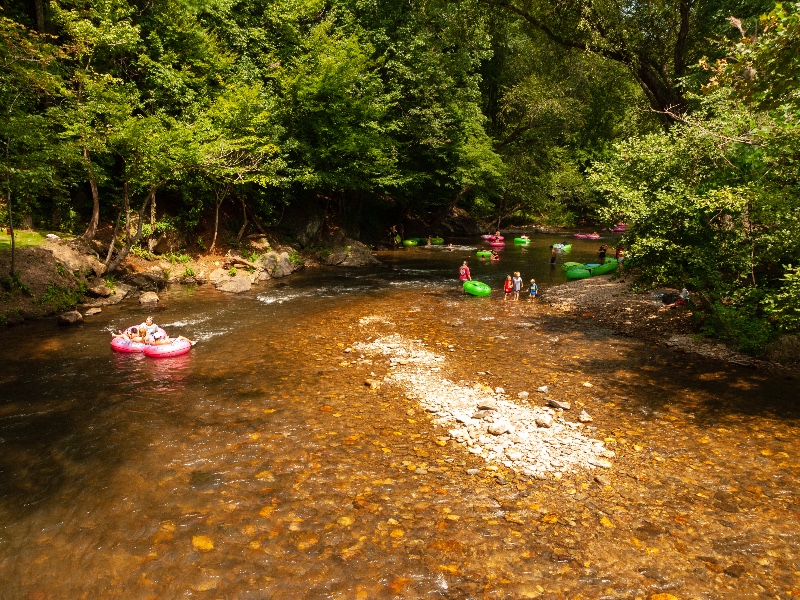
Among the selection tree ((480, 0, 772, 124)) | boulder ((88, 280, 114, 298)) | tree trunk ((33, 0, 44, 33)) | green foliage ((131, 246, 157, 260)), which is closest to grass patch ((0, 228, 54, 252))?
boulder ((88, 280, 114, 298))

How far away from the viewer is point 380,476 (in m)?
8.01

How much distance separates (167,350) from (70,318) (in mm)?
5534

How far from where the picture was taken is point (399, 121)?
35.0 m

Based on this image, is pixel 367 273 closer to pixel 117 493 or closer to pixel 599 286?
pixel 599 286

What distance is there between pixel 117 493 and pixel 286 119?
27.5 metres

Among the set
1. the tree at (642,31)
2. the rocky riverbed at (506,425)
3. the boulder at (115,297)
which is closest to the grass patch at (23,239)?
the boulder at (115,297)

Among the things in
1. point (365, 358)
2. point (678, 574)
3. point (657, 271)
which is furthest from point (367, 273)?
point (678, 574)

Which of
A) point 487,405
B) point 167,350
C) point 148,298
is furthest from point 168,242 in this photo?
point 487,405

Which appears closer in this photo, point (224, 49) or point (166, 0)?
point (166, 0)

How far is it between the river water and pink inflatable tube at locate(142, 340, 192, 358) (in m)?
0.29

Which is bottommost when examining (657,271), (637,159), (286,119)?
(657,271)

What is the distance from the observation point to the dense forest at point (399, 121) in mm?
12328

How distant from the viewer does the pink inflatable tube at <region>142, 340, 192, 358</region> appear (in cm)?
1369

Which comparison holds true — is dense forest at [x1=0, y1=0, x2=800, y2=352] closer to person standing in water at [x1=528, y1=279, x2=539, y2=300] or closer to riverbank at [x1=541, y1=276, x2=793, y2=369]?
riverbank at [x1=541, y1=276, x2=793, y2=369]
